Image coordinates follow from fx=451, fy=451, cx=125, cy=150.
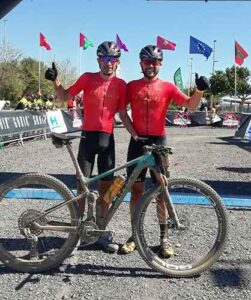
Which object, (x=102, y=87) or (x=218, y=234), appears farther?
(x=102, y=87)

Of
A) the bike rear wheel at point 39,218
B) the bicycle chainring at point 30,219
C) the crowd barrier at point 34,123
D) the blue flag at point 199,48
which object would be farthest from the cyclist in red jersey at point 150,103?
the blue flag at point 199,48

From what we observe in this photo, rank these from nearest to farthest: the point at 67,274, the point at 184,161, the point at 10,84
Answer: the point at 67,274 → the point at 184,161 → the point at 10,84

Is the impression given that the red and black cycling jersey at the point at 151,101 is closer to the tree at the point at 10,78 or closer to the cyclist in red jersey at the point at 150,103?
the cyclist in red jersey at the point at 150,103

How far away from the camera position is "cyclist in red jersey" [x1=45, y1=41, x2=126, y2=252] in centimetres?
437

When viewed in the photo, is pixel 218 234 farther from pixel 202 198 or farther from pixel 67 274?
pixel 67 274

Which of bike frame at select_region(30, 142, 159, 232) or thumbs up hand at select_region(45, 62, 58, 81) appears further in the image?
thumbs up hand at select_region(45, 62, 58, 81)

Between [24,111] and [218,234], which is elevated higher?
[24,111]

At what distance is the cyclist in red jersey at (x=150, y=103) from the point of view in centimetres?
→ 431

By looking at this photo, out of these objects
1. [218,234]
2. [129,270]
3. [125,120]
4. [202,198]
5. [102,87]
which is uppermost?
[102,87]

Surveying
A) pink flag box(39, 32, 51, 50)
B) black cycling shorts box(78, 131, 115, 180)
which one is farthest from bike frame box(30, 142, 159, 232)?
pink flag box(39, 32, 51, 50)

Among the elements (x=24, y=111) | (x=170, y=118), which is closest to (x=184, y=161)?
(x=24, y=111)

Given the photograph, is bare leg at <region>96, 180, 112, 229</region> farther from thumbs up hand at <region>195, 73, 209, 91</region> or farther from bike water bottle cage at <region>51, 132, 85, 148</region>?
thumbs up hand at <region>195, 73, 209, 91</region>

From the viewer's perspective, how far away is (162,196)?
13.3 ft

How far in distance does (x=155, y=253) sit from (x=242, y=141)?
14216 mm
